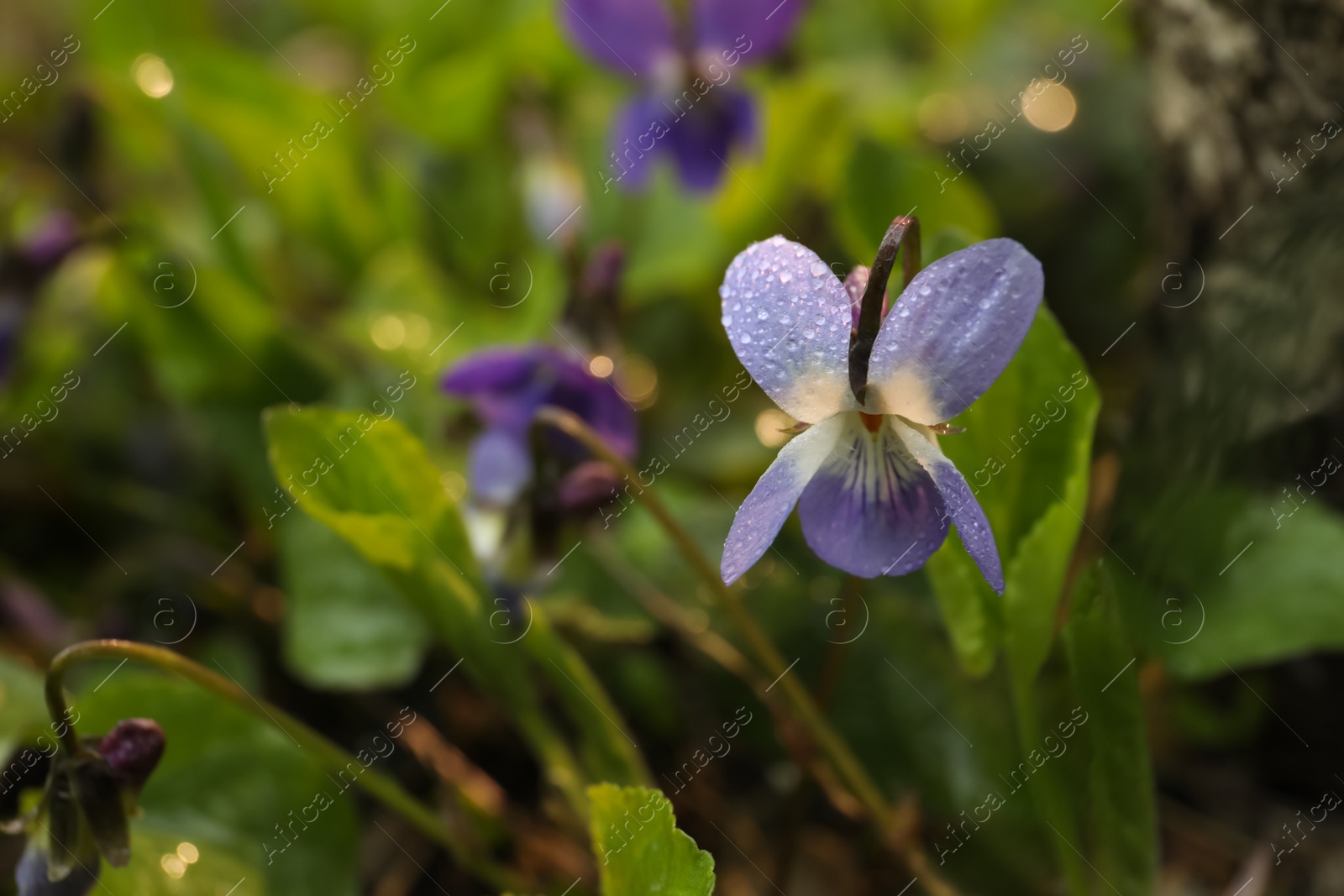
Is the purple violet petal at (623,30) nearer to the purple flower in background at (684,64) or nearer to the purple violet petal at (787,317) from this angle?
the purple flower in background at (684,64)

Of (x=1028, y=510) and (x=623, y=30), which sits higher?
(x=623, y=30)

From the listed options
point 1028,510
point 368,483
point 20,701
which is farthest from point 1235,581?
point 20,701

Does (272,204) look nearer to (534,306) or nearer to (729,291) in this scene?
(534,306)

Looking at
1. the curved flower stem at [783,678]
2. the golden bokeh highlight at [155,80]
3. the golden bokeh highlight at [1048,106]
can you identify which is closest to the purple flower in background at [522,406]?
the curved flower stem at [783,678]

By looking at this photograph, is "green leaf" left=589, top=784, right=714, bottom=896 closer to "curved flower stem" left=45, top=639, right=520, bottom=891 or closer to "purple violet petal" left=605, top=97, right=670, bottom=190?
"curved flower stem" left=45, top=639, right=520, bottom=891

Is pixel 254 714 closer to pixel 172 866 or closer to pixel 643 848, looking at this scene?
pixel 172 866

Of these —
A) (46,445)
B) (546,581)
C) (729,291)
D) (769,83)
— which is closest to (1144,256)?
(769,83)

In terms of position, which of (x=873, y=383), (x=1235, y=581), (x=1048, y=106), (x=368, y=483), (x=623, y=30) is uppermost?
(x=623, y=30)
